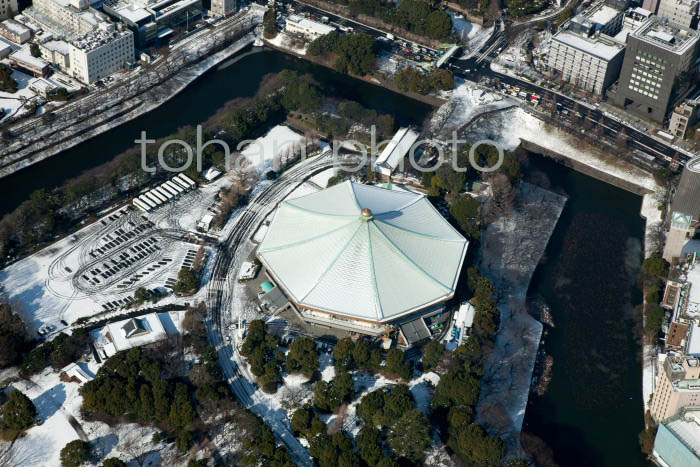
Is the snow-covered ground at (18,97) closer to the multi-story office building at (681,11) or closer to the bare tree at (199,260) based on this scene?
the bare tree at (199,260)

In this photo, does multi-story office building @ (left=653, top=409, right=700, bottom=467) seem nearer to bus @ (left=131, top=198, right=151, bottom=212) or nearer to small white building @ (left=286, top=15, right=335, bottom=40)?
bus @ (left=131, top=198, right=151, bottom=212)

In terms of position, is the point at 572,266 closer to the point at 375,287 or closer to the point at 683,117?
the point at 375,287

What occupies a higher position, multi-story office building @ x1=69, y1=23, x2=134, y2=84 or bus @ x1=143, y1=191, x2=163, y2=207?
multi-story office building @ x1=69, y1=23, x2=134, y2=84

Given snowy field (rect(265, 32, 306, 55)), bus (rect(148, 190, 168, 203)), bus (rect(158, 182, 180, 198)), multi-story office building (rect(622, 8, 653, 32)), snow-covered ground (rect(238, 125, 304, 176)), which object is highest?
multi-story office building (rect(622, 8, 653, 32))

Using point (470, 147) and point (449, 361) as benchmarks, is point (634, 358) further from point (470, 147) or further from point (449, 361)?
point (470, 147)

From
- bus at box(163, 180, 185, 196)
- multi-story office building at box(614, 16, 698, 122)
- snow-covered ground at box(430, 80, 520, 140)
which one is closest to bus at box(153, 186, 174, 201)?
bus at box(163, 180, 185, 196)

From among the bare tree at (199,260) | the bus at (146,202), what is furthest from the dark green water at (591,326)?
the bus at (146,202)

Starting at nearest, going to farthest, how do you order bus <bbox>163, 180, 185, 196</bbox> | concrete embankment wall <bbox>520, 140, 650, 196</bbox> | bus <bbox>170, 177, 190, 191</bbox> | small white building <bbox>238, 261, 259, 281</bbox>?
1. small white building <bbox>238, 261, 259, 281</bbox>
2. bus <bbox>163, 180, 185, 196</bbox>
3. bus <bbox>170, 177, 190, 191</bbox>
4. concrete embankment wall <bbox>520, 140, 650, 196</bbox>

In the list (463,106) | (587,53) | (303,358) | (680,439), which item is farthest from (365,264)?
(587,53)
